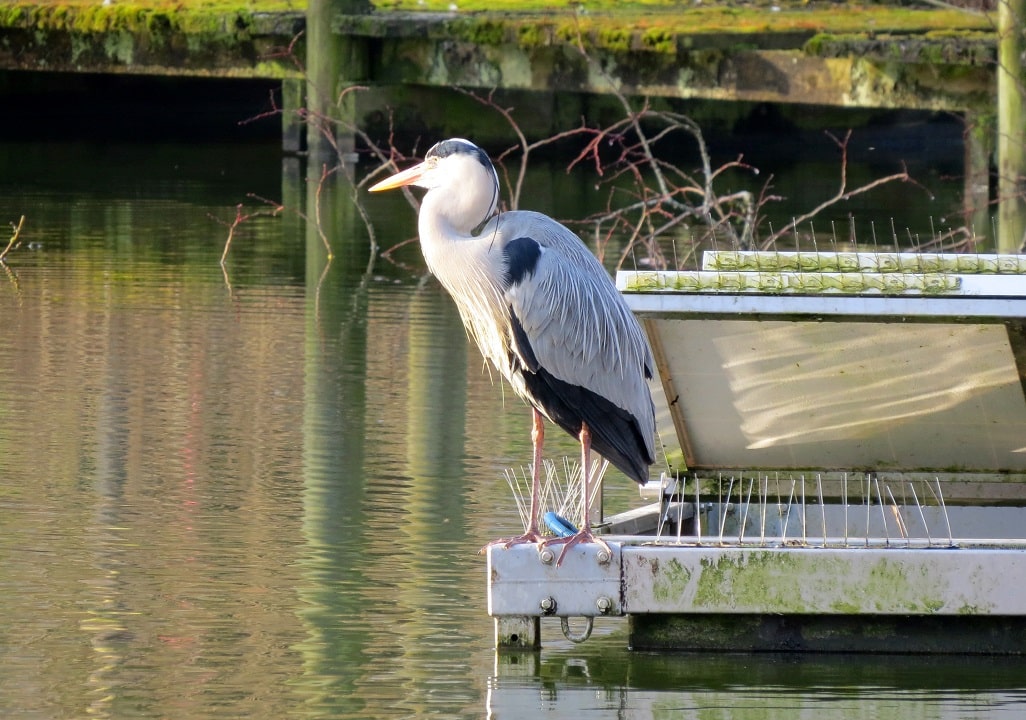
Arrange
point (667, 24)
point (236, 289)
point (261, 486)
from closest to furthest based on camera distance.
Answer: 1. point (261, 486)
2. point (236, 289)
3. point (667, 24)

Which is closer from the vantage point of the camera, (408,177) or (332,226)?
(408,177)

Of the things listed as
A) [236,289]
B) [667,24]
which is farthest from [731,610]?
[667,24]

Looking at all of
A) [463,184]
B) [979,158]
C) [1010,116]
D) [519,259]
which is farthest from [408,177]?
[979,158]

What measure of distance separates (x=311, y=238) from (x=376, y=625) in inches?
408

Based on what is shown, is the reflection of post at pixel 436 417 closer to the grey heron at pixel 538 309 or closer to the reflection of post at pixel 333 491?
the reflection of post at pixel 333 491

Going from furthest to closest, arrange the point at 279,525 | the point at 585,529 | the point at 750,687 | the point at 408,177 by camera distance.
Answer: the point at 279,525, the point at 408,177, the point at 585,529, the point at 750,687

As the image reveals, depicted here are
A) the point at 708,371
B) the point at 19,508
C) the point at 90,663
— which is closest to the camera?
the point at 90,663

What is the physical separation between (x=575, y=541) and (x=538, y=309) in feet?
2.31

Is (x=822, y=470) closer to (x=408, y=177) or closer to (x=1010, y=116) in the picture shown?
(x=408, y=177)

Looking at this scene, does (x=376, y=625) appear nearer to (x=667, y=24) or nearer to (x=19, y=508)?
(x=19, y=508)

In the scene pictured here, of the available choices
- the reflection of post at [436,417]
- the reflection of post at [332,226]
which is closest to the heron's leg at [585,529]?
the reflection of post at [436,417]

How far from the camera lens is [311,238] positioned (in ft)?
53.8

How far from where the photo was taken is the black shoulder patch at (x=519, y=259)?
5.98m

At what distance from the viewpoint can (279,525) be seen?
7.45m
